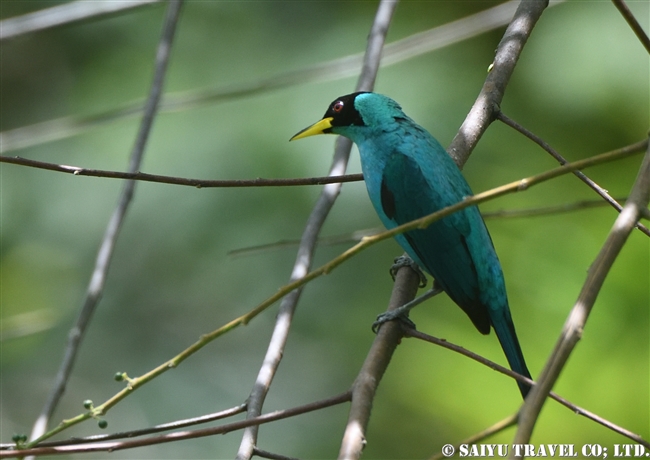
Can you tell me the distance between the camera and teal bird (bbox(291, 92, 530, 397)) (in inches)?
136

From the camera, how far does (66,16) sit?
421cm

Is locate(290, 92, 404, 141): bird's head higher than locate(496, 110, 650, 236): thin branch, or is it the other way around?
locate(290, 92, 404, 141): bird's head

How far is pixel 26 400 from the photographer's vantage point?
6.12 metres

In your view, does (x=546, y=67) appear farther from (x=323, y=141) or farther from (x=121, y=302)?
(x=121, y=302)

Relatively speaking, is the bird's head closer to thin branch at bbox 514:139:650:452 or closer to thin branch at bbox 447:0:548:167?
thin branch at bbox 447:0:548:167

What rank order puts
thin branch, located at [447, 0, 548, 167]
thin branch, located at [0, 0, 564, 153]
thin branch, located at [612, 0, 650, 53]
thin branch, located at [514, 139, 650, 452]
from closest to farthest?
thin branch, located at [514, 139, 650, 452] < thin branch, located at [612, 0, 650, 53] < thin branch, located at [447, 0, 548, 167] < thin branch, located at [0, 0, 564, 153]

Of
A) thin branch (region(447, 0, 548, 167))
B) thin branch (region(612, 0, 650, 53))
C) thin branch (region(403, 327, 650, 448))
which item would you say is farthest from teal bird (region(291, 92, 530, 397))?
thin branch (region(612, 0, 650, 53))

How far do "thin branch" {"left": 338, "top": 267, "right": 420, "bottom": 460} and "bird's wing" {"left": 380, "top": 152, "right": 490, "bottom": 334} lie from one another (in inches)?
15.6

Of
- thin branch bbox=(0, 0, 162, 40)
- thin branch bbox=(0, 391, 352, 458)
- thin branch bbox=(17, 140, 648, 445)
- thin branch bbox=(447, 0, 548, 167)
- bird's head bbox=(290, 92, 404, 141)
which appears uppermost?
thin branch bbox=(0, 0, 162, 40)

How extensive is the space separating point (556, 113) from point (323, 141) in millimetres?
1898

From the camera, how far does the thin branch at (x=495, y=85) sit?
10.8ft

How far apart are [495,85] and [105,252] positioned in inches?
80.4

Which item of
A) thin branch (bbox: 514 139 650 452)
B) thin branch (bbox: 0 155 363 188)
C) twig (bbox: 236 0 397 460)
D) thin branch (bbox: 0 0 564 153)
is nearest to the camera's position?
thin branch (bbox: 514 139 650 452)

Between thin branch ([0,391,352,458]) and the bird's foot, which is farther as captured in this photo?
the bird's foot
